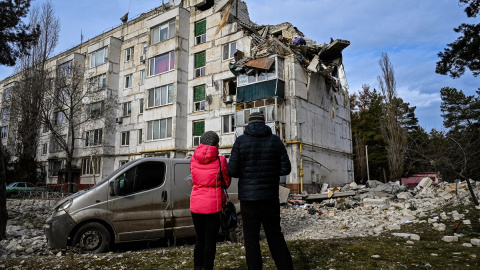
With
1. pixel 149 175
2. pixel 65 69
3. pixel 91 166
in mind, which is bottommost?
pixel 149 175

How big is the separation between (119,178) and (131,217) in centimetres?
91

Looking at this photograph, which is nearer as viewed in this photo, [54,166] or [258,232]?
[258,232]

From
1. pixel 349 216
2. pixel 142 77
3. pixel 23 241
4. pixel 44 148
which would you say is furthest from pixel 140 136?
pixel 23 241

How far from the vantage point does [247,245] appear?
3.61 meters

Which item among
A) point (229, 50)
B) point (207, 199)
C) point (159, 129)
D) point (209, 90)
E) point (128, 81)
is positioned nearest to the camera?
point (207, 199)

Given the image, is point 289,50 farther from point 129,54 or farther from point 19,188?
point 19,188

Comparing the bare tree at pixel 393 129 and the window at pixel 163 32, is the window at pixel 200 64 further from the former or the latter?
the bare tree at pixel 393 129

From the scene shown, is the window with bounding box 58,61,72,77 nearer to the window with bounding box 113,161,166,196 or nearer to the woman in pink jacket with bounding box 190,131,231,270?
the window with bounding box 113,161,166,196

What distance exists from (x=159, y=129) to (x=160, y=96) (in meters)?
→ 3.00

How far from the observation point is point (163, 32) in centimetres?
2867

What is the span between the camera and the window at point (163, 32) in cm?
2800

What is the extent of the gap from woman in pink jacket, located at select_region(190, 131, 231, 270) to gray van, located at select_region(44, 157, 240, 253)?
2528 millimetres

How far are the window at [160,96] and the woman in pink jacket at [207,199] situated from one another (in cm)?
2360

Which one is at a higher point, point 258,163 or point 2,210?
point 258,163
